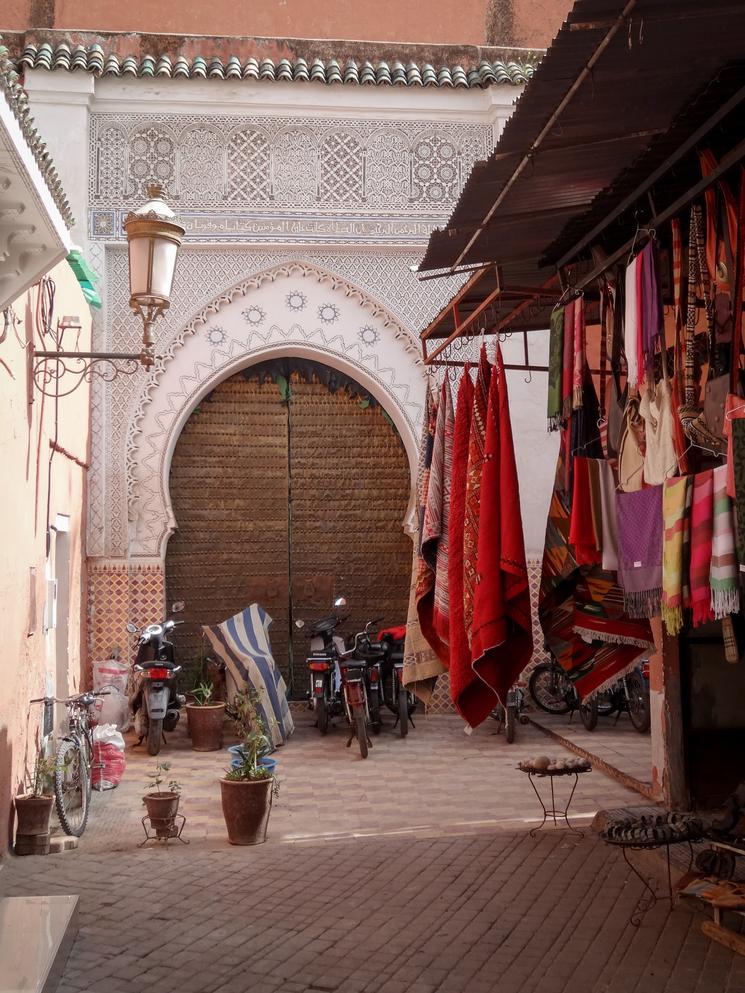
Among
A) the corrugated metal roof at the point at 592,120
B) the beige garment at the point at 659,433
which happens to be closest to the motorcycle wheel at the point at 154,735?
the corrugated metal roof at the point at 592,120

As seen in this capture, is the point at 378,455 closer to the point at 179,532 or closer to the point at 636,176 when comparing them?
the point at 179,532

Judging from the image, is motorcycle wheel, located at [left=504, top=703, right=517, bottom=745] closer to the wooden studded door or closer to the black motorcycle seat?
the black motorcycle seat

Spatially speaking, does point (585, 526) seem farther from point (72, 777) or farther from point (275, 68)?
point (275, 68)

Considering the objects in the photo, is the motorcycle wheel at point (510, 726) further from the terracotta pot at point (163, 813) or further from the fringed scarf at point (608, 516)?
the fringed scarf at point (608, 516)

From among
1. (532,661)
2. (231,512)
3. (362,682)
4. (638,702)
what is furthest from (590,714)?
(231,512)

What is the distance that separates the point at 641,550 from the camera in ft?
12.6

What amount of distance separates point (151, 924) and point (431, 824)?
2.15 meters

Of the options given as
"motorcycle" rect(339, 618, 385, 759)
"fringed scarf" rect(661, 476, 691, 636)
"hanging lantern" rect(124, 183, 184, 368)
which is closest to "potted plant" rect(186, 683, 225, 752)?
"motorcycle" rect(339, 618, 385, 759)

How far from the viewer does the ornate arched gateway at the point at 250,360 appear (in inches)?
412

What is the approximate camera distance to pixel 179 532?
10.8 m

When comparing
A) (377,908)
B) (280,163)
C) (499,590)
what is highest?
(280,163)

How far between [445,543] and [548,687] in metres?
6.04

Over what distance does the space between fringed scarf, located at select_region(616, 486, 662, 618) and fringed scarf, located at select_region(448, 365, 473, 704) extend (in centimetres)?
72

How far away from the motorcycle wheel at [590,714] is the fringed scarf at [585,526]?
5.58 metres
